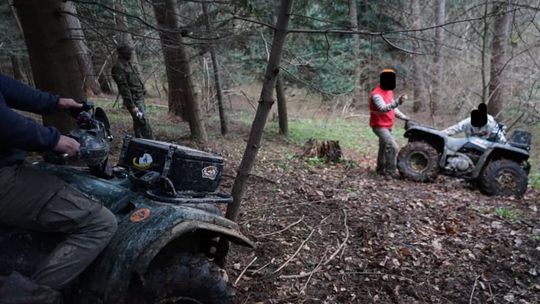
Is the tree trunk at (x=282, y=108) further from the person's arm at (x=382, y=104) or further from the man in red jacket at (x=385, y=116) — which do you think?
the person's arm at (x=382, y=104)

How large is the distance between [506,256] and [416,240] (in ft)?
2.94

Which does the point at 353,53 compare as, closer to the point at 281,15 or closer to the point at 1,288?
the point at 281,15

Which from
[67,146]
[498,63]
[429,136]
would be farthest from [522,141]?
[67,146]

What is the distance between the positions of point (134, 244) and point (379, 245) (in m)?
2.98

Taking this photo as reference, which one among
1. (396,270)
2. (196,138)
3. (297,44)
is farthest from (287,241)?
(297,44)

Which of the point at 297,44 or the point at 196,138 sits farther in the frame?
the point at 297,44

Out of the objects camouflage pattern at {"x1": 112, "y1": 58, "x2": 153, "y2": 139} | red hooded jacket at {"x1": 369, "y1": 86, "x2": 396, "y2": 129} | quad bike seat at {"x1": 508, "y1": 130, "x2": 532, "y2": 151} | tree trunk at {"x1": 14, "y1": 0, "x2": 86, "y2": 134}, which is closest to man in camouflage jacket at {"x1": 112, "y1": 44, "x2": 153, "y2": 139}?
camouflage pattern at {"x1": 112, "y1": 58, "x2": 153, "y2": 139}

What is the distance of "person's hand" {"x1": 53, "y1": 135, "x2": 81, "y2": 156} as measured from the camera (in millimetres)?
2438

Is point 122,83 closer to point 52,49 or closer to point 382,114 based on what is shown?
point 52,49

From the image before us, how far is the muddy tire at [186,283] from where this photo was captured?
2.71 metres

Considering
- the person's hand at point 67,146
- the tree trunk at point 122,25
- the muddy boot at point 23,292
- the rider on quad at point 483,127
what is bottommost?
the muddy boot at point 23,292

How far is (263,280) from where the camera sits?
4039mm

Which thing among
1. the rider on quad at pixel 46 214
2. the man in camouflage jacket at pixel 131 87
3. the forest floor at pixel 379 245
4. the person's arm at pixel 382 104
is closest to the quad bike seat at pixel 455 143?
the forest floor at pixel 379 245

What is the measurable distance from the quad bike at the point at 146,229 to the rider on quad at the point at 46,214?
0.47ft
